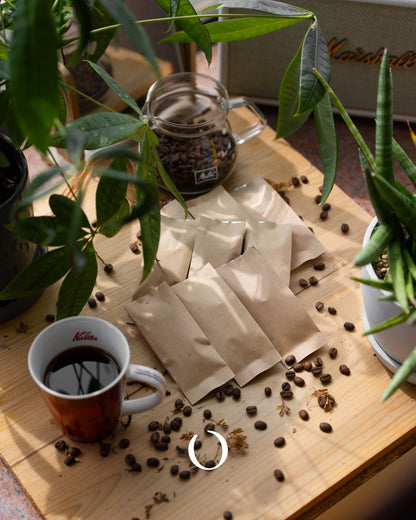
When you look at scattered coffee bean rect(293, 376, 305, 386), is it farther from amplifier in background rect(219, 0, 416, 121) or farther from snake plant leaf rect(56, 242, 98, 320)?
amplifier in background rect(219, 0, 416, 121)

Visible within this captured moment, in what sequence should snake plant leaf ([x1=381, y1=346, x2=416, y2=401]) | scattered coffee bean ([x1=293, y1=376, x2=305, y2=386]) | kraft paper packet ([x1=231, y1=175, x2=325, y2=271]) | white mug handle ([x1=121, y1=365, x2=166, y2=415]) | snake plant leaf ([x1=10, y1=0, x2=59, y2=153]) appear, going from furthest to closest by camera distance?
kraft paper packet ([x1=231, y1=175, x2=325, y2=271]) → scattered coffee bean ([x1=293, y1=376, x2=305, y2=386]) → white mug handle ([x1=121, y1=365, x2=166, y2=415]) → snake plant leaf ([x1=381, y1=346, x2=416, y2=401]) → snake plant leaf ([x1=10, y1=0, x2=59, y2=153])

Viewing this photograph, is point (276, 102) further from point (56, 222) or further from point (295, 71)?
point (56, 222)

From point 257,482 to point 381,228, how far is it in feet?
1.01

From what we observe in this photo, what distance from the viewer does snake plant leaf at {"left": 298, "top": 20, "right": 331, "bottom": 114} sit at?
66cm

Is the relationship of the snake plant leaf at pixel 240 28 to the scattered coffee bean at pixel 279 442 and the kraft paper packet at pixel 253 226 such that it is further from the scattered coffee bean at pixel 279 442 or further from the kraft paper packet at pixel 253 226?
the scattered coffee bean at pixel 279 442

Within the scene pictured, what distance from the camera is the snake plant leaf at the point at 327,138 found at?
2.45 feet

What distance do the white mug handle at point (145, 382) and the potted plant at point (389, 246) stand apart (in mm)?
221

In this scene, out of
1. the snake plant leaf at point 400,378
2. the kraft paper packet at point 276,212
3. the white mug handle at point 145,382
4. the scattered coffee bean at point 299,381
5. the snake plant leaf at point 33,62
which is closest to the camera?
the snake plant leaf at point 33,62

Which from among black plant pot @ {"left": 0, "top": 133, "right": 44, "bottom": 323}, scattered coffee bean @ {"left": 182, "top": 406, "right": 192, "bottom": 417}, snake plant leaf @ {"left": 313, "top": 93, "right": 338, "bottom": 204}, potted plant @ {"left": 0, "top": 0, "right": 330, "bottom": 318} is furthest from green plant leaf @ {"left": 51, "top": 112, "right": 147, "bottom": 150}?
scattered coffee bean @ {"left": 182, "top": 406, "right": 192, "bottom": 417}

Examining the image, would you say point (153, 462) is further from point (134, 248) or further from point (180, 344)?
point (134, 248)

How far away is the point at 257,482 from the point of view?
725 mm

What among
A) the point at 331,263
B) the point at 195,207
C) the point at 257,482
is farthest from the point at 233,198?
the point at 257,482

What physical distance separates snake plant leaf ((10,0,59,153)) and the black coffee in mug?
35cm

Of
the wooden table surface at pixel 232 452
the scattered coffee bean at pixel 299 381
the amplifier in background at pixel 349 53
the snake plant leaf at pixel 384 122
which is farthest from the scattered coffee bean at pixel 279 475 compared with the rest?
the amplifier in background at pixel 349 53
